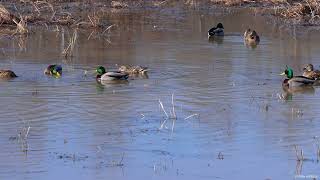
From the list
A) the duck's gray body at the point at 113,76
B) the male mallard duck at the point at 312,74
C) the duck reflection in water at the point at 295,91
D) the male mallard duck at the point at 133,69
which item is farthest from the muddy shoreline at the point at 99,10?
the duck reflection in water at the point at 295,91

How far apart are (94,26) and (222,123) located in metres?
12.1

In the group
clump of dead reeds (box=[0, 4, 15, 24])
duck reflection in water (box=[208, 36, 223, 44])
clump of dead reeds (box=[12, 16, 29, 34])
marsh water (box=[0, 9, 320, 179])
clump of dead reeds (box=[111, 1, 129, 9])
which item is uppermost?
clump of dead reeds (box=[111, 1, 129, 9])

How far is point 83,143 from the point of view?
34.9 feet

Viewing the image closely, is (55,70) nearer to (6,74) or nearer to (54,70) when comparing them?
(54,70)

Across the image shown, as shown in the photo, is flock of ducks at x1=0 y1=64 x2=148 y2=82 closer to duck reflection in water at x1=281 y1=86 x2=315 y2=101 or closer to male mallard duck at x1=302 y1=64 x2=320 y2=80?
duck reflection in water at x1=281 y1=86 x2=315 y2=101

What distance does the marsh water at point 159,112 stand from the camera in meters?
9.66

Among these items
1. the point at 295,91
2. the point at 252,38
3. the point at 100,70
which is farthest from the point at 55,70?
the point at 252,38

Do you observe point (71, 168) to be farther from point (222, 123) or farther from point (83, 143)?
point (222, 123)

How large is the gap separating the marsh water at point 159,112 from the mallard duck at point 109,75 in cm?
19

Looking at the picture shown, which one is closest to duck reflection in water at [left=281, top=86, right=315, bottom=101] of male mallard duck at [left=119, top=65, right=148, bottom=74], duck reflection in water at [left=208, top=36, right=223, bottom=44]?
male mallard duck at [left=119, top=65, right=148, bottom=74]

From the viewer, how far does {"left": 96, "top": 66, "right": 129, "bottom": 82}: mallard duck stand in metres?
15.6

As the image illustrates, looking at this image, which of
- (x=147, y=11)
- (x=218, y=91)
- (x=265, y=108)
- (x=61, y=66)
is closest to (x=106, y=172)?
(x=265, y=108)

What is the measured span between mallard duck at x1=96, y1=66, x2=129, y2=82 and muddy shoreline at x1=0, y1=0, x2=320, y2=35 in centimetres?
588

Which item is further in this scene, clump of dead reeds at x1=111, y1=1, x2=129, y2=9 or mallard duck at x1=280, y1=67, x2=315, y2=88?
clump of dead reeds at x1=111, y1=1, x2=129, y2=9
